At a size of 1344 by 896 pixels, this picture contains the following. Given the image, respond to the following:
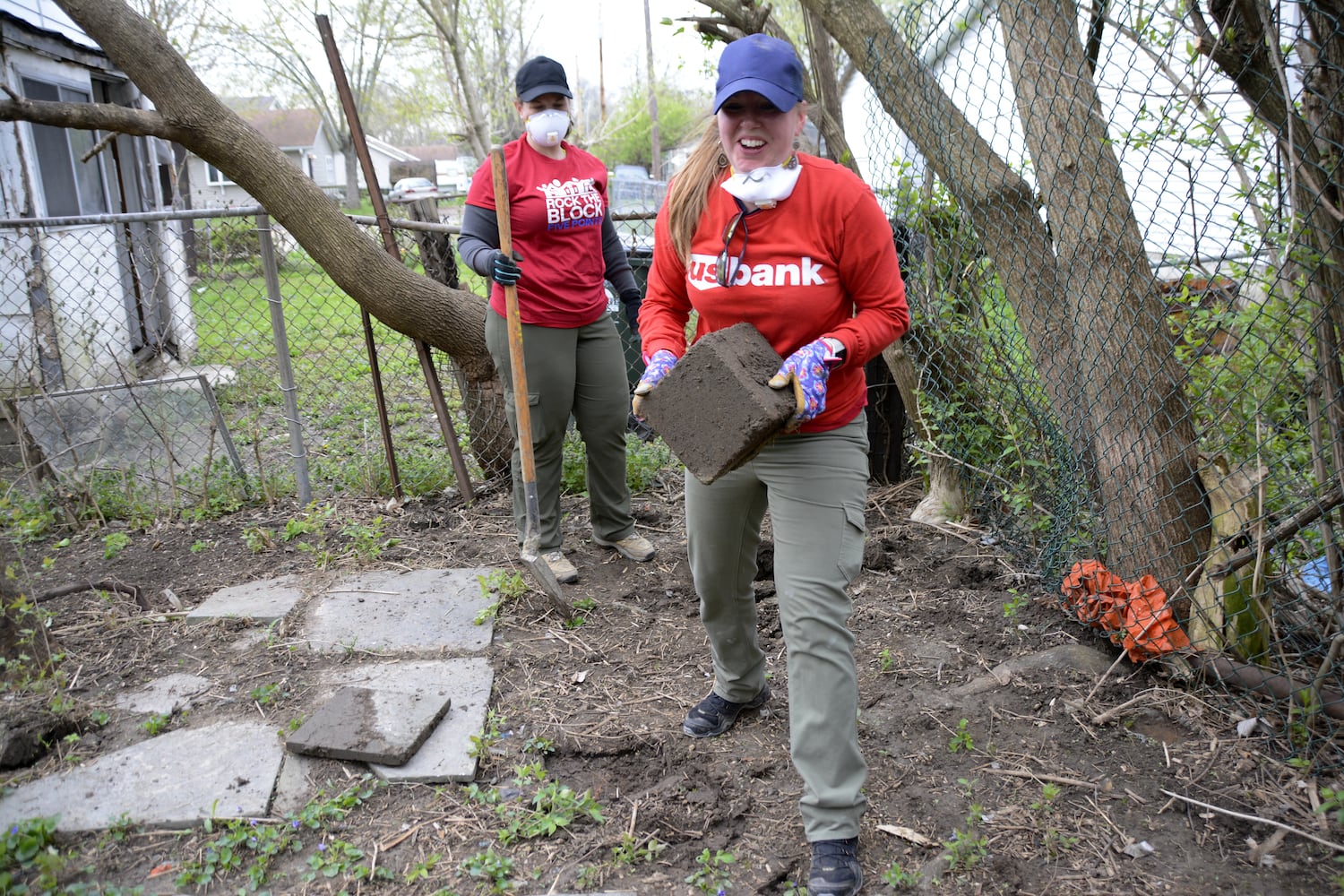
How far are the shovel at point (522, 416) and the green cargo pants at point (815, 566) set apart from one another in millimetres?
1393

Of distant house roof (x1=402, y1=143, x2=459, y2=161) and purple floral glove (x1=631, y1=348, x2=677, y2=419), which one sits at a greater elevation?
distant house roof (x1=402, y1=143, x2=459, y2=161)

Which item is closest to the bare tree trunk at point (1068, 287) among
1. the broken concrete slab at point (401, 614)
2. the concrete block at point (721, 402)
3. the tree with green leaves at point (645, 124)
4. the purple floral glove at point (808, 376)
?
the purple floral glove at point (808, 376)

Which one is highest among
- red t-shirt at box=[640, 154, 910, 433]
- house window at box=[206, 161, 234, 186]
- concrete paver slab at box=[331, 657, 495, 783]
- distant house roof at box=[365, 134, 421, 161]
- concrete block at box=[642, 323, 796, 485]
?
distant house roof at box=[365, 134, 421, 161]

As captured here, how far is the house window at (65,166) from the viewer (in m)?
7.95

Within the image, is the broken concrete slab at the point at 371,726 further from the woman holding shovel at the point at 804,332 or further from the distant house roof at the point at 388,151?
the distant house roof at the point at 388,151

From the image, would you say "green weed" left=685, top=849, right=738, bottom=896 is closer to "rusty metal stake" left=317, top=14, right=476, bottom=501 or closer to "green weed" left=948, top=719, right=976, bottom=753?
"green weed" left=948, top=719, right=976, bottom=753

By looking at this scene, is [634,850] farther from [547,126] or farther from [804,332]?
[547,126]

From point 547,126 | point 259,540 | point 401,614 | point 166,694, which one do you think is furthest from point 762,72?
point 259,540

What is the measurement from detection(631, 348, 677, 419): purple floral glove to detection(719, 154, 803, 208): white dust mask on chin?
488 millimetres

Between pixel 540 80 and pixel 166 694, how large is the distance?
111 inches

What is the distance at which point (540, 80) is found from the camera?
3887mm

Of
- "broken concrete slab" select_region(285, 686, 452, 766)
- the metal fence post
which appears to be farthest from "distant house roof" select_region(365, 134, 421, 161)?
"broken concrete slab" select_region(285, 686, 452, 766)

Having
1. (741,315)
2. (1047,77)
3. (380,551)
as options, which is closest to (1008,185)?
(1047,77)

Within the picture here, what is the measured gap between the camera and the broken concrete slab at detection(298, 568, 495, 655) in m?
3.64
